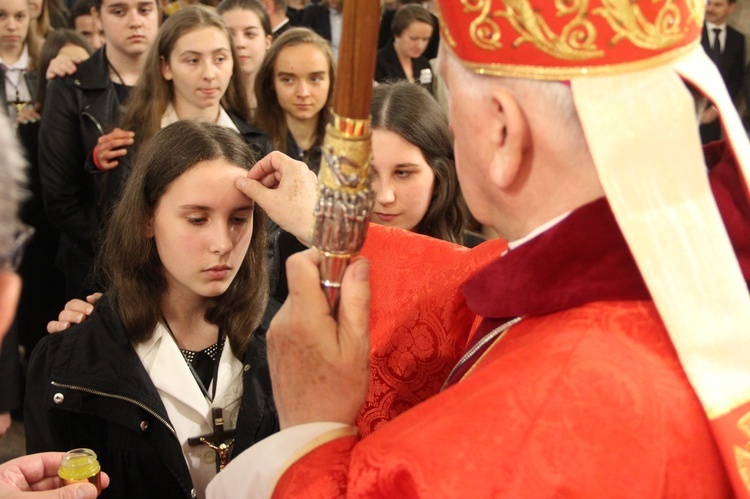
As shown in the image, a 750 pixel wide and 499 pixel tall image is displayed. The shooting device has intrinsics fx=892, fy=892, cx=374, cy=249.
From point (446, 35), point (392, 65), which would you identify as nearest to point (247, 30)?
point (392, 65)

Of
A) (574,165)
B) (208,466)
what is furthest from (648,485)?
(208,466)

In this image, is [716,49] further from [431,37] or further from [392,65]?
[392,65]

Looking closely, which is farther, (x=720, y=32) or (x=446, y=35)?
(x=720, y=32)

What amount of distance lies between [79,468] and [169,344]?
0.66 m

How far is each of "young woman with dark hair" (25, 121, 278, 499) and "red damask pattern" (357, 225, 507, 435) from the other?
1.96 feet

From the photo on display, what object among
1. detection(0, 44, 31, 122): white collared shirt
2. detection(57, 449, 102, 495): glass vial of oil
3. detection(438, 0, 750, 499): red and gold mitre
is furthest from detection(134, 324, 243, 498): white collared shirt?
detection(0, 44, 31, 122): white collared shirt

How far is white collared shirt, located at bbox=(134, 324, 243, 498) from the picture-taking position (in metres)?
2.40

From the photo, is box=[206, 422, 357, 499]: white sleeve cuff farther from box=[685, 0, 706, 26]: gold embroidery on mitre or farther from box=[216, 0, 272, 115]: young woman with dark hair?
box=[216, 0, 272, 115]: young woman with dark hair

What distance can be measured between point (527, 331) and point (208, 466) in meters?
1.33

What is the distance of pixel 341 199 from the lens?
138 centimetres

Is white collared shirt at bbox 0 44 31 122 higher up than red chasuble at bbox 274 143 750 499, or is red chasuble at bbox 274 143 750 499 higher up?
white collared shirt at bbox 0 44 31 122

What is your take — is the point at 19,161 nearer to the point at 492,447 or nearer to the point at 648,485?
the point at 492,447

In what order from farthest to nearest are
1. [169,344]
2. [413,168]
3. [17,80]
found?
1. [17,80]
2. [413,168]
3. [169,344]

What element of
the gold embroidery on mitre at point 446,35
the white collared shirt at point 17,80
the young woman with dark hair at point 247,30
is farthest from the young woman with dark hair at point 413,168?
the white collared shirt at point 17,80
